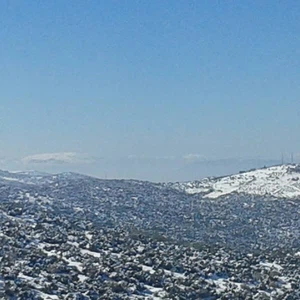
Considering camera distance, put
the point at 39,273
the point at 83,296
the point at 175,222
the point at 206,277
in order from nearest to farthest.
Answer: the point at 83,296 < the point at 39,273 < the point at 206,277 < the point at 175,222

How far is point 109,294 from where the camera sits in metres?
46.5

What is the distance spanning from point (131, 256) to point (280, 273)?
1408cm

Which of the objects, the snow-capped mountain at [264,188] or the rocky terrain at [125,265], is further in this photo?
the snow-capped mountain at [264,188]

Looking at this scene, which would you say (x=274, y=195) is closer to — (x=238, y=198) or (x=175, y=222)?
(x=238, y=198)

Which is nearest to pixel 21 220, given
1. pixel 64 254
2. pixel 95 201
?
pixel 64 254

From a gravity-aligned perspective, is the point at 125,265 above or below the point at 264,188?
below

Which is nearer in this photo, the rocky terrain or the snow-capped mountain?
the rocky terrain

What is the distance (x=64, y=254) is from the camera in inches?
2237

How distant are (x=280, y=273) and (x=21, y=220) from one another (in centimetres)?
2876

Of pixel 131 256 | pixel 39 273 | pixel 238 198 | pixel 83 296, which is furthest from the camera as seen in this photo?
pixel 238 198

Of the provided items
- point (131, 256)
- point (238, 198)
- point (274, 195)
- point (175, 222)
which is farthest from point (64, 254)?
point (274, 195)

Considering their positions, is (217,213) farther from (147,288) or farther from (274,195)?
(147,288)

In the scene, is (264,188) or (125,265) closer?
(125,265)

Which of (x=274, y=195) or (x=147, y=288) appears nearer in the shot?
(x=147, y=288)
